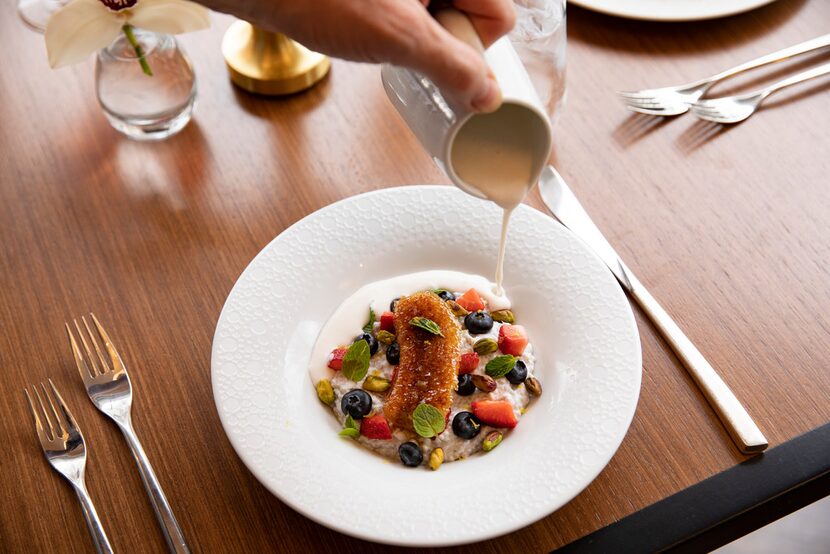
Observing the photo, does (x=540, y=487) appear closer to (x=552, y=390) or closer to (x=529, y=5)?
(x=552, y=390)

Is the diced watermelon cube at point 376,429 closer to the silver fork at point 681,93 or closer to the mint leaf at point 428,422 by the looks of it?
the mint leaf at point 428,422

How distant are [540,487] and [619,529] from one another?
0.55 ft

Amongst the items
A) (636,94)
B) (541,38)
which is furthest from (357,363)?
(636,94)

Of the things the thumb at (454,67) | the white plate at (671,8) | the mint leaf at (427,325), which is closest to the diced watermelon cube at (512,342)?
the mint leaf at (427,325)

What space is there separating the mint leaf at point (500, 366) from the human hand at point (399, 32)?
1.37 ft

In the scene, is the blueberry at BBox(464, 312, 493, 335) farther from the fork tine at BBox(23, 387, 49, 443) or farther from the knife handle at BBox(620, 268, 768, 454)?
the fork tine at BBox(23, 387, 49, 443)

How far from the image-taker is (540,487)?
1.02 meters

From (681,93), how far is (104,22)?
111cm

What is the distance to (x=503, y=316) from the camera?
1.27 metres

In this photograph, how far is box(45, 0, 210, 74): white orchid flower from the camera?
1414mm

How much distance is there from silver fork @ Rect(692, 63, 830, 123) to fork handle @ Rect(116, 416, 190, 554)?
3.96 feet

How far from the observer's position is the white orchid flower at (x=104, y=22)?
141 centimetres

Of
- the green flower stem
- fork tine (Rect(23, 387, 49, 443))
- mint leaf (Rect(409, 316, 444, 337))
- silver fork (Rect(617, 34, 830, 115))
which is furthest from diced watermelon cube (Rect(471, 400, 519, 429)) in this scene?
the green flower stem

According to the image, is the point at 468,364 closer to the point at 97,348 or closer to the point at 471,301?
the point at 471,301
